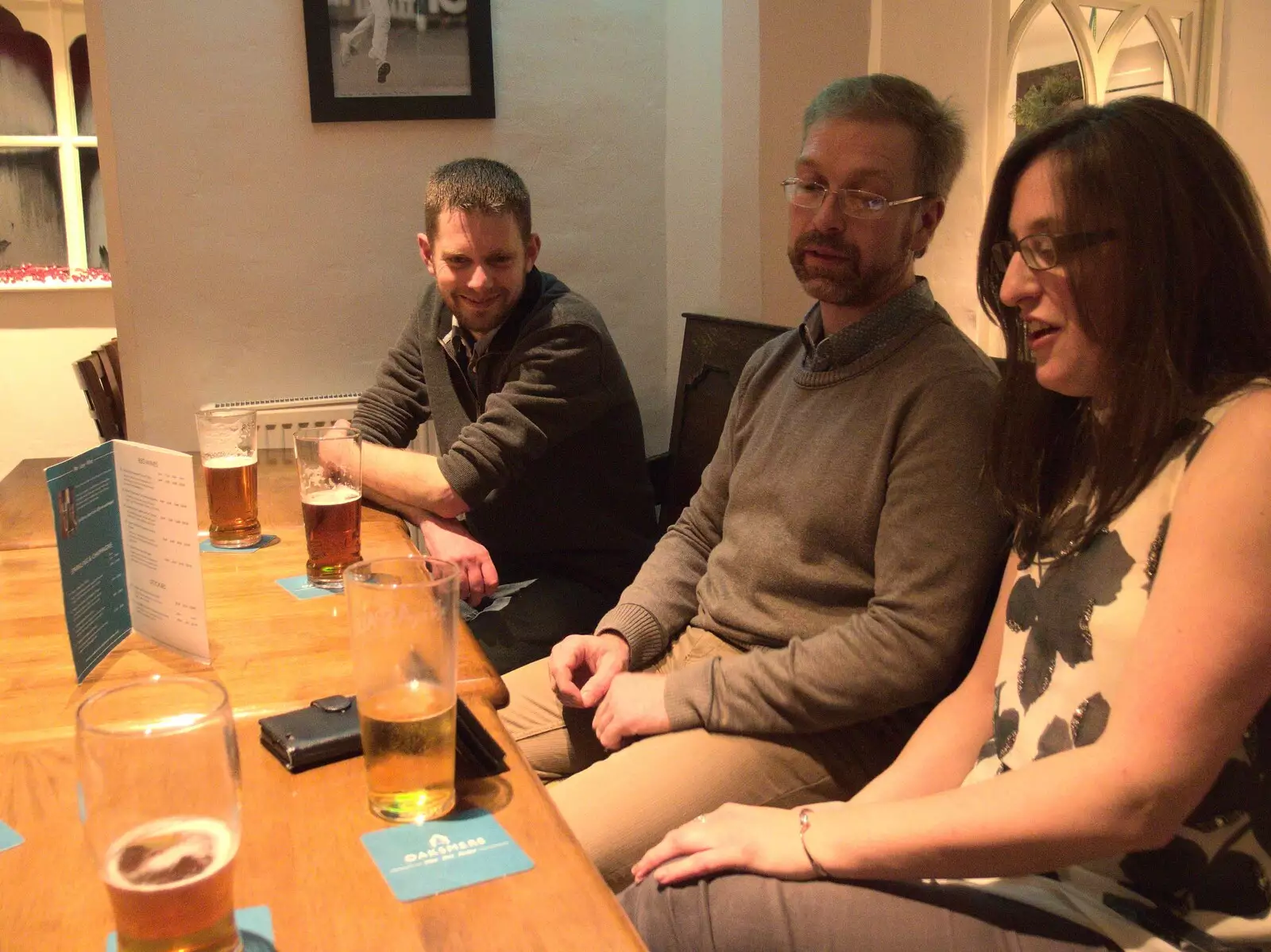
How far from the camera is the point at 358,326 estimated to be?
291 cm

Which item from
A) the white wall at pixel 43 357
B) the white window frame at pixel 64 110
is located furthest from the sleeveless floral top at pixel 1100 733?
the white window frame at pixel 64 110

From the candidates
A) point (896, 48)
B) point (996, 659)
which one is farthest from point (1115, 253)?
point (896, 48)

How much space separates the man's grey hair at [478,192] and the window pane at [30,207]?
2907mm

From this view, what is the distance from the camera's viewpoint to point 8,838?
0.82 meters

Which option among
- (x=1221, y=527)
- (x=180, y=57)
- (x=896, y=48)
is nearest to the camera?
(x=1221, y=527)

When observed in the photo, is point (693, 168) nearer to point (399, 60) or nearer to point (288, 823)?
point (399, 60)

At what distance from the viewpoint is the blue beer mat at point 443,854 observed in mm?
758

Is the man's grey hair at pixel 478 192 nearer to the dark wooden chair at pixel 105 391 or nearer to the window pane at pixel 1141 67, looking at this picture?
the dark wooden chair at pixel 105 391

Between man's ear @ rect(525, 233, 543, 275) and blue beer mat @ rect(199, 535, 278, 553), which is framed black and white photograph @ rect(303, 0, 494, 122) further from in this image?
blue beer mat @ rect(199, 535, 278, 553)

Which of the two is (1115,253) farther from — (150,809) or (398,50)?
(398,50)

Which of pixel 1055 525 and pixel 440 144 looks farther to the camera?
pixel 440 144

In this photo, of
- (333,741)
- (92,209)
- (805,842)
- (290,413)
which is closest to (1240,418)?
(805,842)

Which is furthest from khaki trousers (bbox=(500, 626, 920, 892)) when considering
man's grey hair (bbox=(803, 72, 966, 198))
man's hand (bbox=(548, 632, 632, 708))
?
man's grey hair (bbox=(803, 72, 966, 198))

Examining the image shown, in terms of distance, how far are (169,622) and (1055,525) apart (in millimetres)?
972
